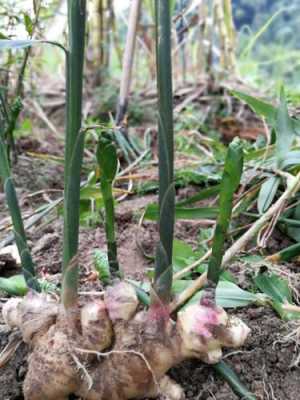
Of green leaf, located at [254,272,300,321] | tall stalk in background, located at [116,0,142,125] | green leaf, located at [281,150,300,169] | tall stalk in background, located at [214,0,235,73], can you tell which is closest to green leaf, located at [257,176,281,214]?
green leaf, located at [281,150,300,169]

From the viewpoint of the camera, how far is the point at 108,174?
56cm

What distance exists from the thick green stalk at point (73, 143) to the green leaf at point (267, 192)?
352 mm

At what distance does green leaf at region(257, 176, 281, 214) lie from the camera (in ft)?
2.76

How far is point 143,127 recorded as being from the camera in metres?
1.79

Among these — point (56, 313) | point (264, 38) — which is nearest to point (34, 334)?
point (56, 313)

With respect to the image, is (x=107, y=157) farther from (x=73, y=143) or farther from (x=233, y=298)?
(x=233, y=298)

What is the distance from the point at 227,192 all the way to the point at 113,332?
0.19 metres

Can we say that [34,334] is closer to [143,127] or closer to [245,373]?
[245,373]

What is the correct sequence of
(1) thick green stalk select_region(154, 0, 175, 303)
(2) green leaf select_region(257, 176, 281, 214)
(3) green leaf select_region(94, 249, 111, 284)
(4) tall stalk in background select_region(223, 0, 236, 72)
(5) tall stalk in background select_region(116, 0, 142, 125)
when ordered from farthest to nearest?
(4) tall stalk in background select_region(223, 0, 236, 72)
(5) tall stalk in background select_region(116, 0, 142, 125)
(2) green leaf select_region(257, 176, 281, 214)
(3) green leaf select_region(94, 249, 111, 284)
(1) thick green stalk select_region(154, 0, 175, 303)

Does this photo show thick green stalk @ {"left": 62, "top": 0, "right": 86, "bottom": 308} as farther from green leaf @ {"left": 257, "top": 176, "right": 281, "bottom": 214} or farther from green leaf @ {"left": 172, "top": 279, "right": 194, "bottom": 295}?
green leaf @ {"left": 257, "top": 176, "right": 281, "bottom": 214}

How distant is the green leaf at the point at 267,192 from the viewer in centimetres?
84

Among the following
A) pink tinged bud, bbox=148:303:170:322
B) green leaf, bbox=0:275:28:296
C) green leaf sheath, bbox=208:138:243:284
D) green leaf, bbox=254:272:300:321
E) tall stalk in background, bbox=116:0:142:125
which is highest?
tall stalk in background, bbox=116:0:142:125

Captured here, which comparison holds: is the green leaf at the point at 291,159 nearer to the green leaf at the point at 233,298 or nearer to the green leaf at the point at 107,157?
the green leaf at the point at 233,298

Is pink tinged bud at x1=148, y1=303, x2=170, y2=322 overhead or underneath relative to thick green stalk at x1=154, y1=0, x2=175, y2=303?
underneath
